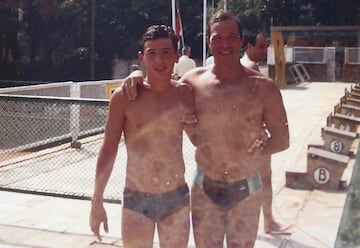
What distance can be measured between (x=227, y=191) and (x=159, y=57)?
77cm

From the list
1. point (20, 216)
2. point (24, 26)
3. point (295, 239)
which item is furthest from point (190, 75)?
point (24, 26)

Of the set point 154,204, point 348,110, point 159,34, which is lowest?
point 348,110

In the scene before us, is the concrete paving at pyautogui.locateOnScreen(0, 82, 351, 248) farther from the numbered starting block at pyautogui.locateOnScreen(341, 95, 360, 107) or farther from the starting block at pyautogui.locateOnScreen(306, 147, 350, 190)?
the numbered starting block at pyautogui.locateOnScreen(341, 95, 360, 107)

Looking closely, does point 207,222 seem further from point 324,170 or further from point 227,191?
point 324,170

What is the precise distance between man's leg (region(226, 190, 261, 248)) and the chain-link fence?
3169 millimetres

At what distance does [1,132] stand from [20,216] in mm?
4291

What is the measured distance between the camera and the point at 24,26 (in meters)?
38.3

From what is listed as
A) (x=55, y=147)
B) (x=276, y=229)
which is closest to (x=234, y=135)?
(x=276, y=229)

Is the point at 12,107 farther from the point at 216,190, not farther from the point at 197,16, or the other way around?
the point at 197,16

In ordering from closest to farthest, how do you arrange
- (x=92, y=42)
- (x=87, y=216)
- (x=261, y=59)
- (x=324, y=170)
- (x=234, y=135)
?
(x=234, y=135), (x=261, y=59), (x=87, y=216), (x=324, y=170), (x=92, y=42)

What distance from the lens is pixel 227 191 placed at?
2.87 m

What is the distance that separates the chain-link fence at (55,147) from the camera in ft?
21.5

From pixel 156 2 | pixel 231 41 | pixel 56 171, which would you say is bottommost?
pixel 56 171

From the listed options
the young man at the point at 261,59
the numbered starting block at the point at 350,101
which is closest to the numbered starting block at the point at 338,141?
the young man at the point at 261,59
